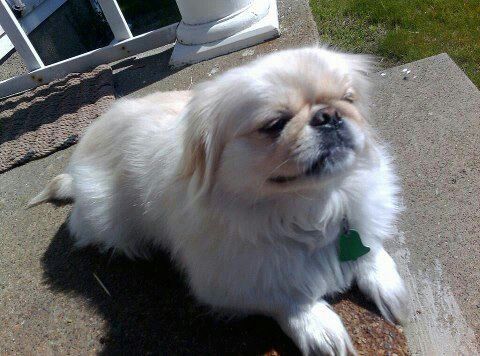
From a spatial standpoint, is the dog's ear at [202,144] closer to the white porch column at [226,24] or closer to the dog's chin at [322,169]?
the dog's chin at [322,169]

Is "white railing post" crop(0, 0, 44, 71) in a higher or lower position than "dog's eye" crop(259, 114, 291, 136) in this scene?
higher

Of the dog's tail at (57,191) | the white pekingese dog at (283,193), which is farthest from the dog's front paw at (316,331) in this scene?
the dog's tail at (57,191)

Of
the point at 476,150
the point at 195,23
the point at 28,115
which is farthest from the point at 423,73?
the point at 28,115

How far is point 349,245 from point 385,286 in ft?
0.74

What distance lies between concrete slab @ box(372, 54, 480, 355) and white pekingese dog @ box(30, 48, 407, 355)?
0.43 ft

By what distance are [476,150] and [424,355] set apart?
1.22m

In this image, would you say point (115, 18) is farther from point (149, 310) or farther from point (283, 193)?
point (283, 193)

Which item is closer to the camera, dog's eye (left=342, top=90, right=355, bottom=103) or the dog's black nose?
the dog's black nose

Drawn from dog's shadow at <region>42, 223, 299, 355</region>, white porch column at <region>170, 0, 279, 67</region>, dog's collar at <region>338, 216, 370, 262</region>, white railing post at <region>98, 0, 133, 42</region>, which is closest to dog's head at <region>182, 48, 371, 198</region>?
dog's collar at <region>338, 216, 370, 262</region>

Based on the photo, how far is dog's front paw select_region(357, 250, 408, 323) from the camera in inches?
77.5

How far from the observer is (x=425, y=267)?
2141 millimetres

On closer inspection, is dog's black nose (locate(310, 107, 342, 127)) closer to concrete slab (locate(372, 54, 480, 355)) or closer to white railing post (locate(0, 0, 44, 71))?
concrete slab (locate(372, 54, 480, 355))

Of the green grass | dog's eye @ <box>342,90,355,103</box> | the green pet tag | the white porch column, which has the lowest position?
the green grass

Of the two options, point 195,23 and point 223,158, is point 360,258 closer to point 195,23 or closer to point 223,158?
point 223,158
